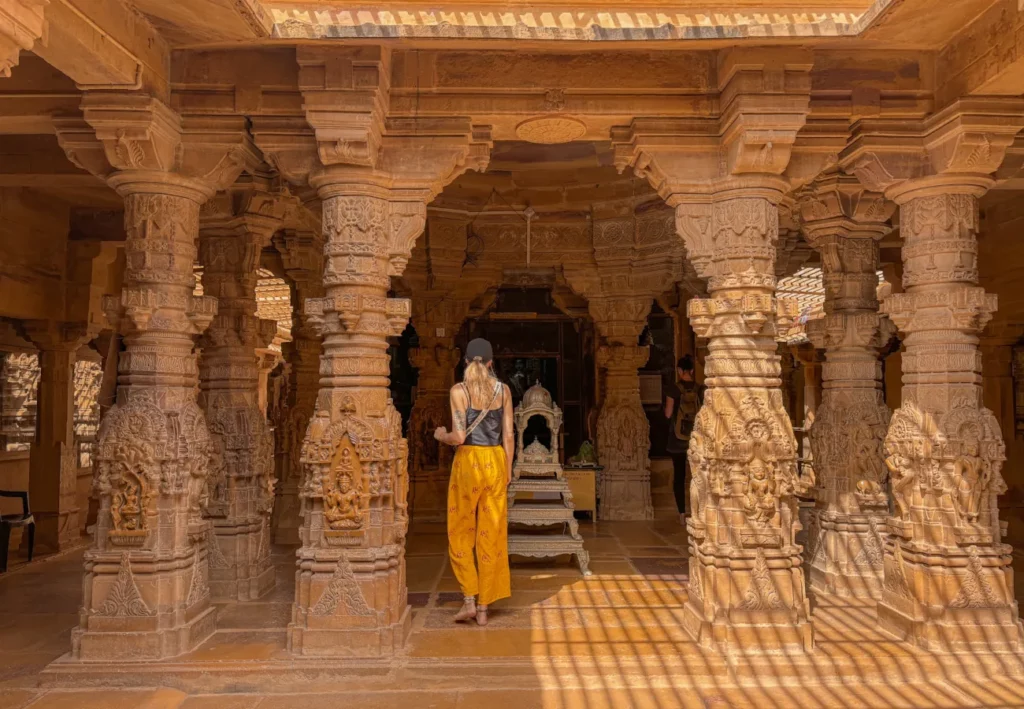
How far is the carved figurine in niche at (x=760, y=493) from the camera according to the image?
178 inches

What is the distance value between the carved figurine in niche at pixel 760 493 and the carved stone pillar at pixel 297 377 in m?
5.24

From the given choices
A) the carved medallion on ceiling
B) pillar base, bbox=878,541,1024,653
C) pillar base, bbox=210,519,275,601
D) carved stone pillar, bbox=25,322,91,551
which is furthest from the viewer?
carved stone pillar, bbox=25,322,91,551

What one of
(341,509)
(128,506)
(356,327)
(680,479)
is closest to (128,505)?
(128,506)

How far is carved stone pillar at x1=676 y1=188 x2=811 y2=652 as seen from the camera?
4.49m

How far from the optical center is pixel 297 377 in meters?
8.72

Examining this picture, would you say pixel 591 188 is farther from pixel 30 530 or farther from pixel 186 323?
pixel 30 530

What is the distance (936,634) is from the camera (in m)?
4.51

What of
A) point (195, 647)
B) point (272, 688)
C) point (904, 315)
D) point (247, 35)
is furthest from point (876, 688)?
point (247, 35)

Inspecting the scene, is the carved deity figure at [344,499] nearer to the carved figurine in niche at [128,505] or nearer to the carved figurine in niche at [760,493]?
the carved figurine in niche at [128,505]

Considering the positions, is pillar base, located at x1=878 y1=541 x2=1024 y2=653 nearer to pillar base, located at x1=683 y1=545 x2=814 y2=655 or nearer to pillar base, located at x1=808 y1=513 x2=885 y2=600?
pillar base, located at x1=683 y1=545 x2=814 y2=655

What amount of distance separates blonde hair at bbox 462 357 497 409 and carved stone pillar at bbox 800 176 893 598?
289cm

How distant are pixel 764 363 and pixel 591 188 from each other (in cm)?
490

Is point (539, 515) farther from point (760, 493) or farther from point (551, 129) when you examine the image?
point (551, 129)

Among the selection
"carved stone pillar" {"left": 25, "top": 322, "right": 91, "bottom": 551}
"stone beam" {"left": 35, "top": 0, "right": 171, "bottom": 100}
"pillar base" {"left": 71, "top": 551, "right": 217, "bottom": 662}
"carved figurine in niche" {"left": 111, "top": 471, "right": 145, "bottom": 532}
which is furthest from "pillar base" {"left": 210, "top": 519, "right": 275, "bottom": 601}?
"carved stone pillar" {"left": 25, "top": 322, "right": 91, "bottom": 551}
